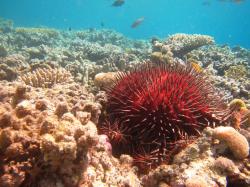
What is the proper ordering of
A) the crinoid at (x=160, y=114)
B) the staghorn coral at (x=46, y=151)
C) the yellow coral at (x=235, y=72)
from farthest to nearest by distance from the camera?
the yellow coral at (x=235, y=72) → the crinoid at (x=160, y=114) → the staghorn coral at (x=46, y=151)

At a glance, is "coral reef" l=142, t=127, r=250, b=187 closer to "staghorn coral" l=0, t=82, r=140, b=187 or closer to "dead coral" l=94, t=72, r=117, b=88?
"staghorn coral" l=0, t=82, r=140, b=187

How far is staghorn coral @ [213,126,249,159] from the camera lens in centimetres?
378

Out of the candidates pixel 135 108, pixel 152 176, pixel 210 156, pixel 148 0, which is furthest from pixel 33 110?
pixel 148 0

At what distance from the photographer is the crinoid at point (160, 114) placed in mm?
3984

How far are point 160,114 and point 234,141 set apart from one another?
39.9 inches

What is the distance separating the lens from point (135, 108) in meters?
4.13

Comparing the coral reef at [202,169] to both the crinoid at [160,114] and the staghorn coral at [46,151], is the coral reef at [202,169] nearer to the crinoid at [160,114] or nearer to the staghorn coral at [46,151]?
the crinoid at [160,114]

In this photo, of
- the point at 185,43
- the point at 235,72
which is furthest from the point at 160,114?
the point at 185,43

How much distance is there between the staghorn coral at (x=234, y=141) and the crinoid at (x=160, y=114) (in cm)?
37

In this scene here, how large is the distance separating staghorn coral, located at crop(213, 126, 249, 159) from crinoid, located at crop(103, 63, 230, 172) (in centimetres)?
37

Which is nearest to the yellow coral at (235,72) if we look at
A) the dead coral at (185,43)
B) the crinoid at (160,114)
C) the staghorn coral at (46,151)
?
the dead coral at (185,43)

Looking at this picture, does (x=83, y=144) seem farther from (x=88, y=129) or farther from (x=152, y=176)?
(x=152, y=176)

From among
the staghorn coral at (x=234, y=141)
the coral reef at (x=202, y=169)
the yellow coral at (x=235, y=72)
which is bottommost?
the coral reef at (x=202, y=169)

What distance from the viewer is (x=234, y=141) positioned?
12.4 feet
